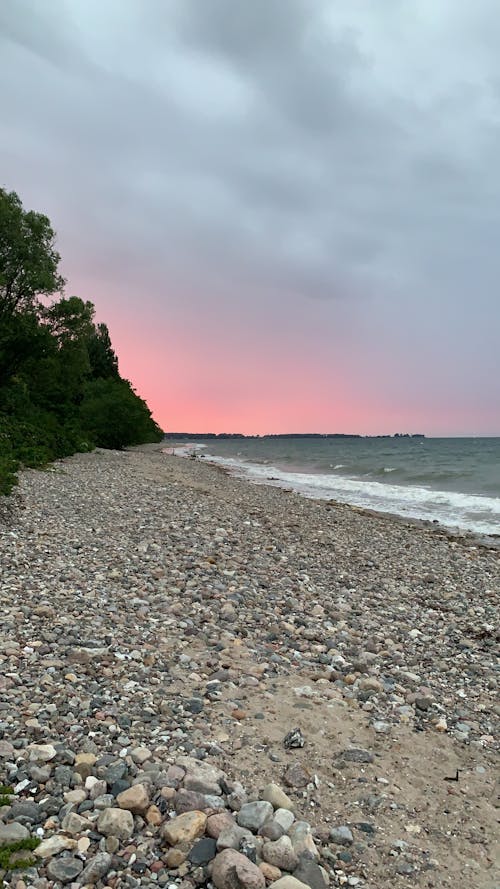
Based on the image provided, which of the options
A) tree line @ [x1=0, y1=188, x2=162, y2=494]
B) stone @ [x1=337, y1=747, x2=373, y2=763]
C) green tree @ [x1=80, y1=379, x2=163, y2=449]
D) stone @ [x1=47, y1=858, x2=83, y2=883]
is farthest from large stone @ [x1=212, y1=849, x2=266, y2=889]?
green tree @ [x1=80, y1=379, x2=163, y2=449]

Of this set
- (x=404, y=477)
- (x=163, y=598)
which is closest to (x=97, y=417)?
(x=404, y=477)

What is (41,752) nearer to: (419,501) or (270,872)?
(270,872)

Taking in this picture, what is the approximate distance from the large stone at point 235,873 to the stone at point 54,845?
36.6 inches

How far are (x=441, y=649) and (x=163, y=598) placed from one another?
4186mm

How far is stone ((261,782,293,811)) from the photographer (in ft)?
13.0

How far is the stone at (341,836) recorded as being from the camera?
3.73 metres

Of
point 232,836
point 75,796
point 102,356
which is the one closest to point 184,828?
point 232,836

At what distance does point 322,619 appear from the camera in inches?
325

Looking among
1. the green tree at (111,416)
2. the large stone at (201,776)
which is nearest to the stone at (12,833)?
the large stone at (201,776)

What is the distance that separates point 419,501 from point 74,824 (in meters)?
27.3

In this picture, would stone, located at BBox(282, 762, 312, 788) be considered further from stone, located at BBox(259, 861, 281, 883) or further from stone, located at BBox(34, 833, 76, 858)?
stone, located at BBox(34, 833, 76, 858)

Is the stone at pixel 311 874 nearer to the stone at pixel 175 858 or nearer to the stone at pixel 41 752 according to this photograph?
the stone at pixel 175 858

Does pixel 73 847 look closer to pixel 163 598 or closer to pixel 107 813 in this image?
pixel 107 813

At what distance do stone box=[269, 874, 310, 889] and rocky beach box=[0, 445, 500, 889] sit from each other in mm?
14
